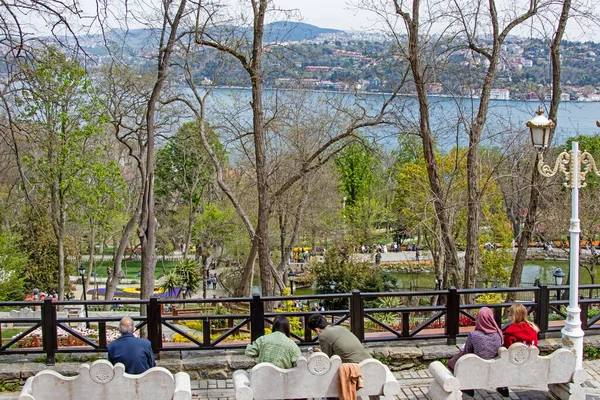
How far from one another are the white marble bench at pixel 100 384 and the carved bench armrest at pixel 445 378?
2811 mm

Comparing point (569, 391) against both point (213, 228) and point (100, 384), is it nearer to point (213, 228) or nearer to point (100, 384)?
point (100, 384)

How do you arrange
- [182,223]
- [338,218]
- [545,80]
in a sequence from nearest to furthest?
[545,80] → [338,218] → [182,223]

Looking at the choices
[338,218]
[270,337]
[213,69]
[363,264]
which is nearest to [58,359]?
[270,337]

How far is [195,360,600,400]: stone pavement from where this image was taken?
8.05 metres

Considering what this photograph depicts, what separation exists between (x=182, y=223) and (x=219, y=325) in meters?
33.3

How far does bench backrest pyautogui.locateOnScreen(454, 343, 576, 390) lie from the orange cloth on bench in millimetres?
1254

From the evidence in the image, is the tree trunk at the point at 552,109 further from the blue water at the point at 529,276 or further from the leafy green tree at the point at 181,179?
the leafy green tree at the point at 181,179

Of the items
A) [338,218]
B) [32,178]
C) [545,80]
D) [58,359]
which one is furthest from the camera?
[338,218]

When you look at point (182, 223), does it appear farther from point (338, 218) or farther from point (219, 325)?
point (219, 325)

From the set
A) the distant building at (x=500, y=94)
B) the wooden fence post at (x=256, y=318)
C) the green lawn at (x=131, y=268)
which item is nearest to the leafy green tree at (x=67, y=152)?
the distant building at (x=500, y=94)

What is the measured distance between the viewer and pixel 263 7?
1720 centimetres

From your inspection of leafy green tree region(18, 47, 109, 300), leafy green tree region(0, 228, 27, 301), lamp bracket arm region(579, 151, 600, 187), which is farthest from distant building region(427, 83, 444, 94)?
leafy green tree region(0, 228, 27, 301)

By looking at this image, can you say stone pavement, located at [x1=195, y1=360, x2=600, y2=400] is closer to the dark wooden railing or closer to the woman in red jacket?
the dark wooden railing

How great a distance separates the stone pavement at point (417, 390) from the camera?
317 inches
